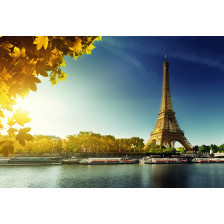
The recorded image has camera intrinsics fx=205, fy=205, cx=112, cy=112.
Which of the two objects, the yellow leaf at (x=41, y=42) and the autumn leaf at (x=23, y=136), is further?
the yellow leaf at (x=41, y=42)

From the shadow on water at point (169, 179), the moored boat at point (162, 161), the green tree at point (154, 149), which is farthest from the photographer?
the green tree at point (154, 149)

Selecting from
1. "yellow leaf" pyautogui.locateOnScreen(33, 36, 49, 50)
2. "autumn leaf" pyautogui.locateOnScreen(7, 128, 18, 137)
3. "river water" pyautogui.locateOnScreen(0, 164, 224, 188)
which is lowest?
"river water" pyautogui.locateOnScreen(0, 164, 224, 188)

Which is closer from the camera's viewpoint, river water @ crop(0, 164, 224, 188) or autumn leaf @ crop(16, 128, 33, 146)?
autumn leaf @ crop(16, 128, 33, 146)

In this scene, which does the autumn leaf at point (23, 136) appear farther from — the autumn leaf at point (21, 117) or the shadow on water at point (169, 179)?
the shadow on water at point (169, 179)

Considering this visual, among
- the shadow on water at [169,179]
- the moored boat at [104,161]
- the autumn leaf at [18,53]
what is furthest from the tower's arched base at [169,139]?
the autumn leaf at [18,53]

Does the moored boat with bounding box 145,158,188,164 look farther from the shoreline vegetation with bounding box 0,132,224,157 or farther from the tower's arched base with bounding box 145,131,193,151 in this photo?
the tower's arched base with bounding box 145,131,193,151

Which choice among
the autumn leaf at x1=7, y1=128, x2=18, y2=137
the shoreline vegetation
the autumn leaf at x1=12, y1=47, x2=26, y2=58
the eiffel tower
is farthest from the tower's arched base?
the autumn leaf at x1=7, y1=128, x2=18, y2=137

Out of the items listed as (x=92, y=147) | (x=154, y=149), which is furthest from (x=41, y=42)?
(x=154, y=149)
